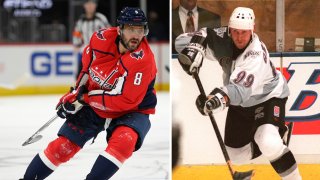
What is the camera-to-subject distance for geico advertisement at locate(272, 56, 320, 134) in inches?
145

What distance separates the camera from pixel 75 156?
5.19 m

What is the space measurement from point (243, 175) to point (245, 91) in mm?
396

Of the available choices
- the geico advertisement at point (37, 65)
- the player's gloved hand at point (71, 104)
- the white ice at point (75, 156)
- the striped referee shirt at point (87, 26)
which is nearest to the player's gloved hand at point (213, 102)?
the player's gloved hand at point (71, 104)

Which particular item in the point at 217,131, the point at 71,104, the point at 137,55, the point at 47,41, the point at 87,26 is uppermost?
the point at 137,55

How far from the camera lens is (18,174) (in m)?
4.47

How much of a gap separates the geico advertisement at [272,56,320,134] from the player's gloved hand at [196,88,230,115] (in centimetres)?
31

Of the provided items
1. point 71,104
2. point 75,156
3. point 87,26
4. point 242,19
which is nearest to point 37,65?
point 87,26

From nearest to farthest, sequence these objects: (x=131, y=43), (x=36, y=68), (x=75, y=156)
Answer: (x=131, y=43), (x=75, y=156), (x=36, y=68)

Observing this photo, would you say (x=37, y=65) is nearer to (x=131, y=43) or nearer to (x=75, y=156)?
(x=75, y=156)

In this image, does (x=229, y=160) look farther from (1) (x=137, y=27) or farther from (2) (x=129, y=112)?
(1) (x=137, y=27)

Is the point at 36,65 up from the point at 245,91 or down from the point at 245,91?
down

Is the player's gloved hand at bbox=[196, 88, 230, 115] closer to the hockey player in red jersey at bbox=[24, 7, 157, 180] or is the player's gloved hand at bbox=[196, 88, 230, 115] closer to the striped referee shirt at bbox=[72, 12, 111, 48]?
the hockey player in red jersey at bbox=[24, 7, 157, 180]

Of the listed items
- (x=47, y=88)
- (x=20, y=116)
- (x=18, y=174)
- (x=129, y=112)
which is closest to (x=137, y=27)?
(x=129, y=112)

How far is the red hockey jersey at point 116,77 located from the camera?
350 centimetres
